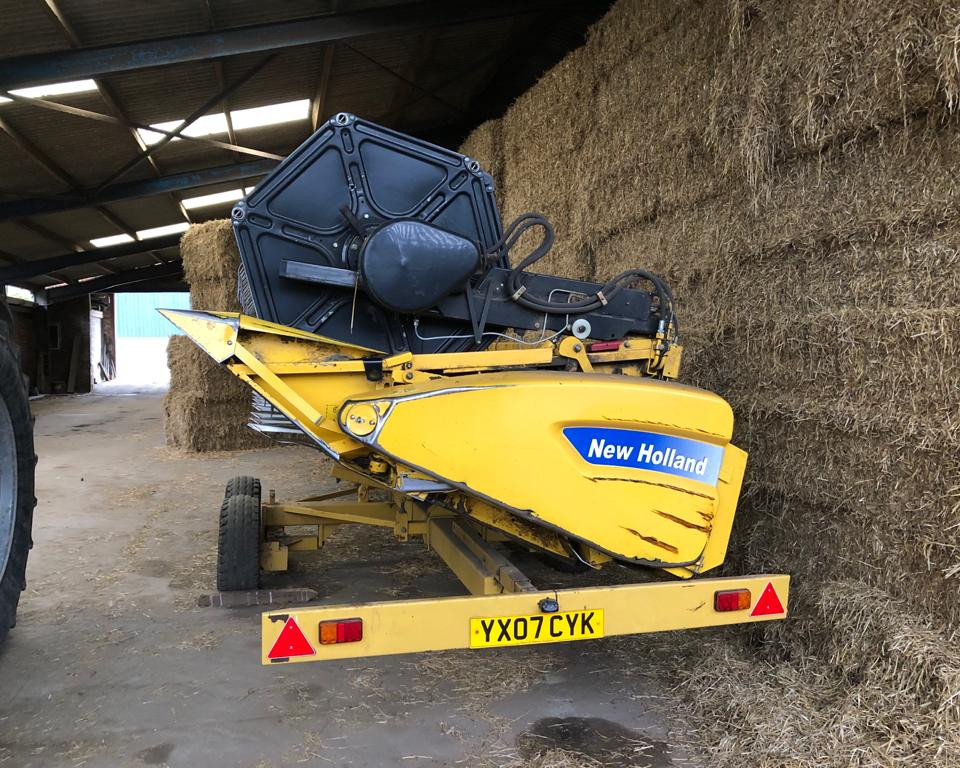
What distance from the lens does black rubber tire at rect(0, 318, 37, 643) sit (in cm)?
305

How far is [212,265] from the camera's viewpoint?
9797 millimetres

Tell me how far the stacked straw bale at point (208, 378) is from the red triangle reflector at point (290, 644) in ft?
26.6

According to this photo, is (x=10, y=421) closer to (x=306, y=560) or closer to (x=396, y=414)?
(x=396, y=414)

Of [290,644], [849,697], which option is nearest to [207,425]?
[290,644]

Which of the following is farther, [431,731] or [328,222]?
[328,222]

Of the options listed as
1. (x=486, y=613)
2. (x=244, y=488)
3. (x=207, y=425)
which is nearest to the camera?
(x=486, y=613)

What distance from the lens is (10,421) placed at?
314cm

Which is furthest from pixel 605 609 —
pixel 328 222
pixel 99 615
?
pixel 99 615

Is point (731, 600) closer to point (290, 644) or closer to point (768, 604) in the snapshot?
point (768, 604)

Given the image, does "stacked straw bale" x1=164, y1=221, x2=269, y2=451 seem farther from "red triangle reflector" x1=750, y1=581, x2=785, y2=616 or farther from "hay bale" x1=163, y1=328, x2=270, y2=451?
"red triangle reflector" x1=750, y1=581, x2=785, y2=616

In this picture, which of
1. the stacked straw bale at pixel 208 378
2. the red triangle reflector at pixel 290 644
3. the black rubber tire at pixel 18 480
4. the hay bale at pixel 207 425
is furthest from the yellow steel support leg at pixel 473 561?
the stacked straw bale at pixel 208 378

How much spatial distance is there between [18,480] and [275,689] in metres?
1.49

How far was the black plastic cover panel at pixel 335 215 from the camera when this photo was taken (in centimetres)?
315

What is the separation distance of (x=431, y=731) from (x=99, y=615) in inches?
88.6
